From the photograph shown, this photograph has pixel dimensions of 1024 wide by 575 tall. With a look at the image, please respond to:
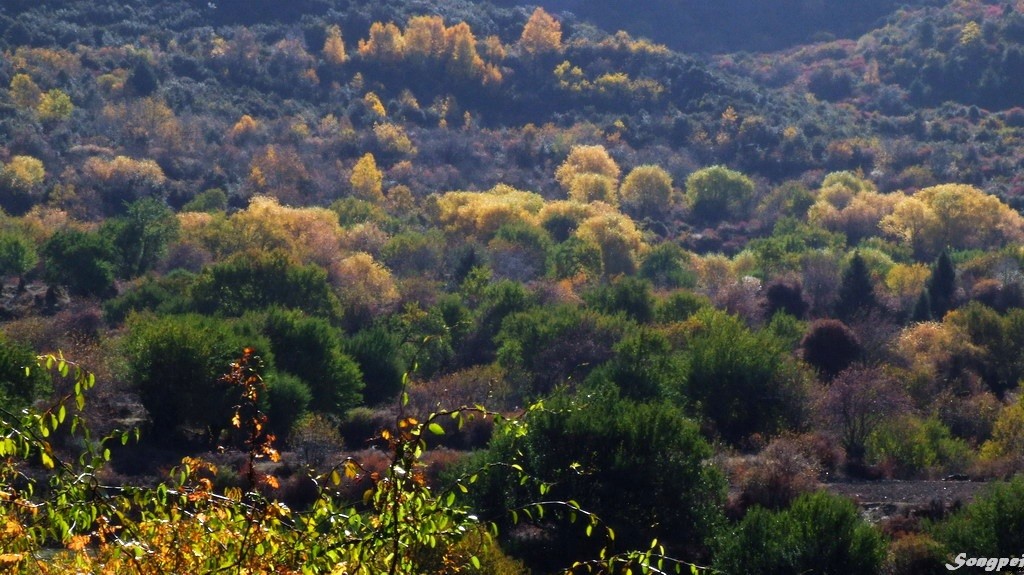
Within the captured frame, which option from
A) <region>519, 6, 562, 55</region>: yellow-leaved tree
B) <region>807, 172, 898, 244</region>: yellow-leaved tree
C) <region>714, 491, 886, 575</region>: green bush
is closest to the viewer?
<region>714, 491, 886, 575</region>: green bush

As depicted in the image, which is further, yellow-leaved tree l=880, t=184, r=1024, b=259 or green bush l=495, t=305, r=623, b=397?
yellow-leaved tree l=880, t=184, r=1024, b=259

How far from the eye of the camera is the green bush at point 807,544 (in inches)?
945

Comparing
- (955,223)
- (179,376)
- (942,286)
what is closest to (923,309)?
(942,286)

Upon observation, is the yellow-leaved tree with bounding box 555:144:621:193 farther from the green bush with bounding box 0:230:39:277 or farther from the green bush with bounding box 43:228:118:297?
the green bush with bounding box 0:230:39:277

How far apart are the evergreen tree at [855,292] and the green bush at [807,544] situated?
40.2m

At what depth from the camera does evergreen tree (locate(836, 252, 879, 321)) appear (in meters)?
64.3

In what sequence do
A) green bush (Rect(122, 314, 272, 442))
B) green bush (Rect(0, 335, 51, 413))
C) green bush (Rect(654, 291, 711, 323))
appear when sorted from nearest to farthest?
green bush (Rect(0, 335, 51, 413))
green bush (Rect(122, 314, 272, 442))
green bush (Rect(654, 291, 711, 323))

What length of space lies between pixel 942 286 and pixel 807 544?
45502mm

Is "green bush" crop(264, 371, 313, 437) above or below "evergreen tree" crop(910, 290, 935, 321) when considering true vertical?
below

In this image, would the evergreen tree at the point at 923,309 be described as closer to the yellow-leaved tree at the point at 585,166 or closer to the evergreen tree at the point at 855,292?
the evergreen tree at the point at 855,292

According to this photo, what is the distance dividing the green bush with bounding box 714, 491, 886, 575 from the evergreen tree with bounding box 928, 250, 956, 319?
1642 inches

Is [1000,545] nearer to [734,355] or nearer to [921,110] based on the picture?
[734,355]

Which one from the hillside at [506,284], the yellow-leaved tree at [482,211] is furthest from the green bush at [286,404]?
the yellow-leaved tree at [482,211]

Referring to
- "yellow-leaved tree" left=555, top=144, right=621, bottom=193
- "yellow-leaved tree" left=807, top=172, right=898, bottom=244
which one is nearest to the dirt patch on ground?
"yellow-leaved tree" left=807, top=172, right=898, bottom=244
